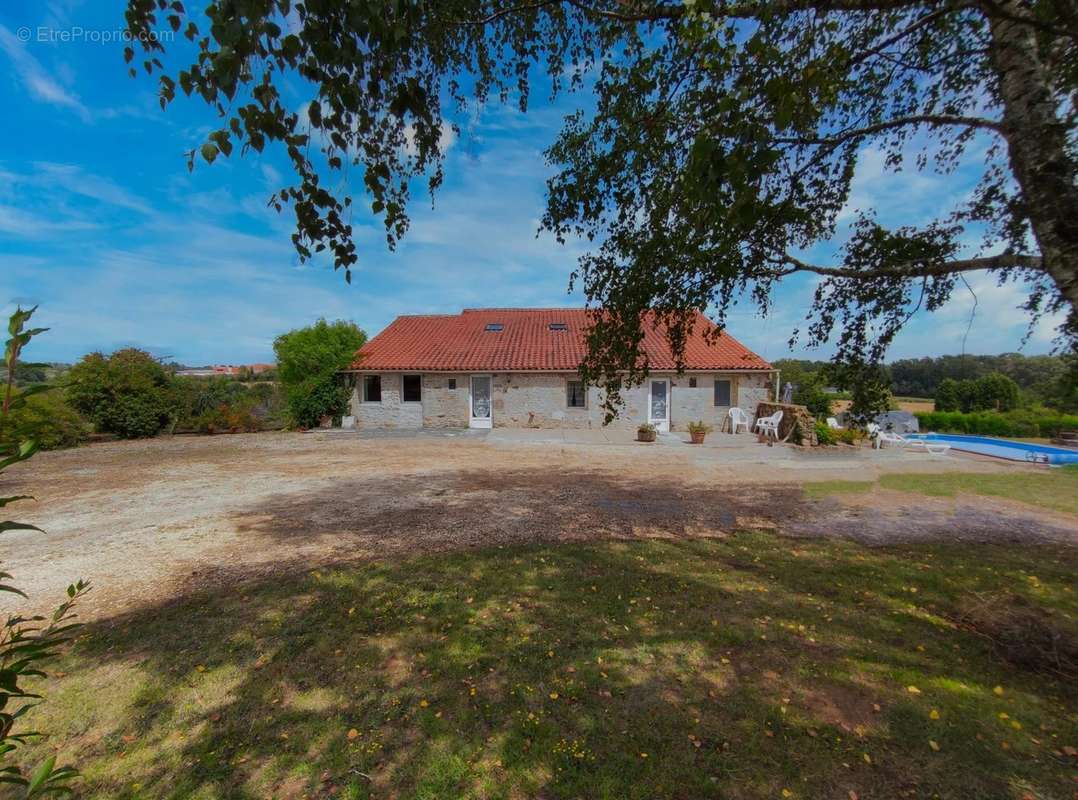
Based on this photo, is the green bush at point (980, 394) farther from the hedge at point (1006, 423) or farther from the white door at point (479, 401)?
the white door at point (479, 401)

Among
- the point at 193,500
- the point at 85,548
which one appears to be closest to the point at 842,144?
the point at 85,548

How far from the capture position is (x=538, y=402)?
20.1 meters

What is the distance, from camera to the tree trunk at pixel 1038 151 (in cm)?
292

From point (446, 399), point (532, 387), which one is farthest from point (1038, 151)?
point (446, 399)

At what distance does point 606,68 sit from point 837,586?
6.05 metres

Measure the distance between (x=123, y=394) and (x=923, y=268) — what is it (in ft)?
75.1

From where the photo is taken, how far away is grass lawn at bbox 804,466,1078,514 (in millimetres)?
9305

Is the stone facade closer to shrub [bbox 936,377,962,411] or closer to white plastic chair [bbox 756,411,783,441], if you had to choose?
white plastic chair [bbox 756,411,783,441]

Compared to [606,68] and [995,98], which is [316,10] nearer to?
[606,68]

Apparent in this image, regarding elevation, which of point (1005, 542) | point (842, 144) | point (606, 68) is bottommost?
point (1005, 542)

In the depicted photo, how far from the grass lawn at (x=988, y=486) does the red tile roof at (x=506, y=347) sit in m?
7.57

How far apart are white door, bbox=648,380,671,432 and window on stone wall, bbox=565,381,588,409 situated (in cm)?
275

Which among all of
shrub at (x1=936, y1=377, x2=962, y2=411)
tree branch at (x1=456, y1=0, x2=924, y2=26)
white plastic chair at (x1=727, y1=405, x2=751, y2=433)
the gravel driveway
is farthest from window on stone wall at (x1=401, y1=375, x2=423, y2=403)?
shrub at (x1=936, y1=377, x2=962, y2=411)

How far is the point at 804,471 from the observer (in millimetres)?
11914
